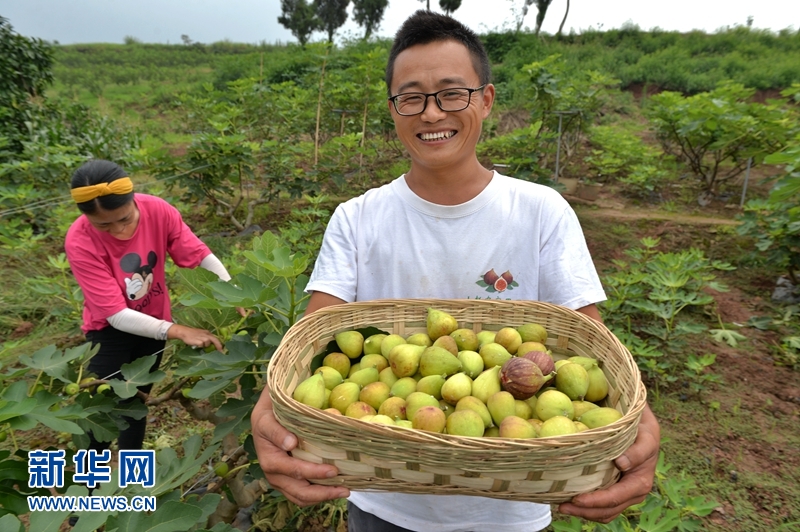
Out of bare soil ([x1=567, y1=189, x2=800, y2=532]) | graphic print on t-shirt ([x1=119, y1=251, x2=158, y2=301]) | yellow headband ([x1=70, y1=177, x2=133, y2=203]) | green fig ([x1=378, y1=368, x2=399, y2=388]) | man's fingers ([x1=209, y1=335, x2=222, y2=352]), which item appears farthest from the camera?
graphic print on t-shirt ([x1=119, y1=251, x2=158, y2=301])

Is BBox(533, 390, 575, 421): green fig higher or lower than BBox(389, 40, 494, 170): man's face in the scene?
lower

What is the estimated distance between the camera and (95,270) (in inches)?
97.7

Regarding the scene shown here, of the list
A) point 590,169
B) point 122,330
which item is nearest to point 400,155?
point 590,169

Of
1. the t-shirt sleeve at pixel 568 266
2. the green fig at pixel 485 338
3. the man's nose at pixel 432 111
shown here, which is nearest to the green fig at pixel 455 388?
the green fig at pixel 485 338

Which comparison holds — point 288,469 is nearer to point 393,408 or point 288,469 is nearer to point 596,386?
point 393,408

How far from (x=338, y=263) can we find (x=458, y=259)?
1.24ft

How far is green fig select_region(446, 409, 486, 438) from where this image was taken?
3.57 feet

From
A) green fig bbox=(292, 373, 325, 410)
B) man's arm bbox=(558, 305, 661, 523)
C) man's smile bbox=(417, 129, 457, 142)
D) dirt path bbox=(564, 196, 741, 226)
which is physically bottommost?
dirt path bbox=(564, 196, 741, 226)

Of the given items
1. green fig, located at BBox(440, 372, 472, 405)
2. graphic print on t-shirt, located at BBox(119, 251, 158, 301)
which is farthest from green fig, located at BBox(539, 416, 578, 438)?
graphic print on t-shirt, located at BBox(119, 251, 158, 301)

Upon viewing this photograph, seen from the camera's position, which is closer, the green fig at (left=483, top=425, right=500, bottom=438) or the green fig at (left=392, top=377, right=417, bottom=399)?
the green fig at (left=483, top=425, right=500, bottom=438)

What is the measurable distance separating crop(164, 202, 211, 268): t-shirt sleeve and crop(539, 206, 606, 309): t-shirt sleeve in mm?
2139

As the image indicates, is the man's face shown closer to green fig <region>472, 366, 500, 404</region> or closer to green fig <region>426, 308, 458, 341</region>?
green fig <region>426, 308, 458, 341</region>

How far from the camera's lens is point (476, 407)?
1176mm

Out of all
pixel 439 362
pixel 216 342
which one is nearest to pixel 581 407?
pixel 439 362
